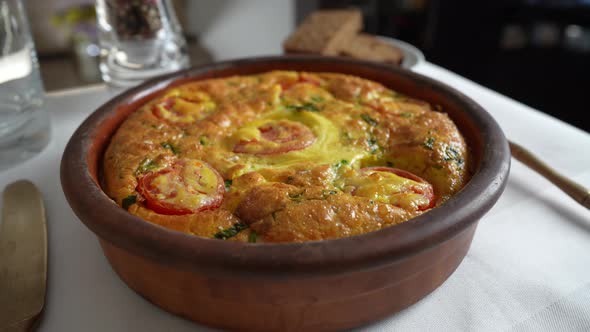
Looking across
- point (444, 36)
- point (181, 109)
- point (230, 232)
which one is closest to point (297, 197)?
point (230, 232)

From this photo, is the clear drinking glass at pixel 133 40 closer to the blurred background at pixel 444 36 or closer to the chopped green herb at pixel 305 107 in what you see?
the chopped green herb at pixel 305 107

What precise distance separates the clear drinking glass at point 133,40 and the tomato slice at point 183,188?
1097 millimetres

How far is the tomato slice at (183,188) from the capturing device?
1.14 meters

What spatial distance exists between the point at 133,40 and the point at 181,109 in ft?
2.72

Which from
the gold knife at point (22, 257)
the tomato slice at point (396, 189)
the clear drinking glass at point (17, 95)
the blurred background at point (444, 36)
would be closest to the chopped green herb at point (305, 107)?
the tomato slice at point (396, 189)

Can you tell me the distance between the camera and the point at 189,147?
1.38m

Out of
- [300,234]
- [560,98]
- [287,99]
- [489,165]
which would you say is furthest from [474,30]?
[300,234]

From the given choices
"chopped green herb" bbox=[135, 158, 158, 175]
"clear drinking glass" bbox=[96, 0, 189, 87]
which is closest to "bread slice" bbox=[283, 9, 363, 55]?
"clear drinking glass" bbox=[96, 0, 189, 87]

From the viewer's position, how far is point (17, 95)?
1.71m

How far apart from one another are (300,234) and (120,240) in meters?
0.36

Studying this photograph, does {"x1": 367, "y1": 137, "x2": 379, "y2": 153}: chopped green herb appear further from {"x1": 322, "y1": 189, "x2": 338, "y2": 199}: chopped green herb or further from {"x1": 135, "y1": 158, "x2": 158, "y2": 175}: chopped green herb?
{"x1": 135, "y1": 158, "x2": 158, "y2": 175}: chopped green herb

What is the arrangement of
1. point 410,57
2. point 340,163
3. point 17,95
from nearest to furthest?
point 340,163
point 17,95
point 410,57

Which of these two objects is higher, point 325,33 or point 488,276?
point 325,33

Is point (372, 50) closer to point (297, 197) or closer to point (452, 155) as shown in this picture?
point (452, 155)
